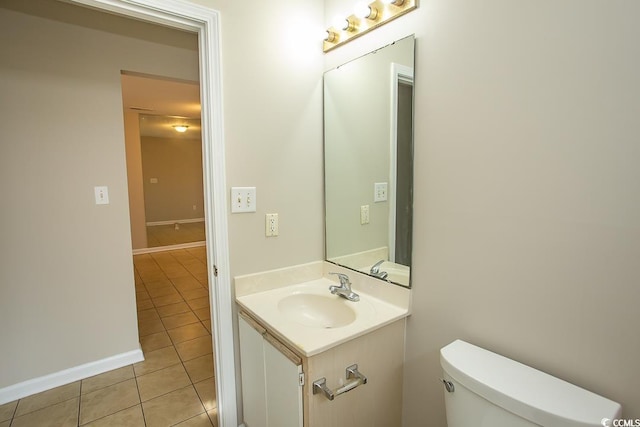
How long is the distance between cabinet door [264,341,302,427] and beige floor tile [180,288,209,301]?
2.53 meters

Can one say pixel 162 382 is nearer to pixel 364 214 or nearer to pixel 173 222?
pixel 364 214

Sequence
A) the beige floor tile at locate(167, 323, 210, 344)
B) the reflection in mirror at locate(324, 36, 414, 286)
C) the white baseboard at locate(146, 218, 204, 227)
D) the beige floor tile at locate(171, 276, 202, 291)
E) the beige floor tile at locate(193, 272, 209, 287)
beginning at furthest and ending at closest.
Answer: the white baseboard at locate(146, 218, 204, 227)
the beige floor tile at locate(193, 272, 209, 287)
the beige floor tile at locate(171, 276, 202, 291)
the beige floor tile at locate(167, 323, 210, 344)
the reflection in mirror at locate(324, 36, 414, 286)

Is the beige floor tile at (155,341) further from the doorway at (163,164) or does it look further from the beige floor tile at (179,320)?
the doorway at (163,164)

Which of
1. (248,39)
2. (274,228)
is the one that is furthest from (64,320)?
(248,39)

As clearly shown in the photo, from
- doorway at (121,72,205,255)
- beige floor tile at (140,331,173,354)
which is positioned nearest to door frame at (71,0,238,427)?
beige floor tile at (140,331,173,354)

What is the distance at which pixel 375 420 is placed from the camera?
4.35 feet

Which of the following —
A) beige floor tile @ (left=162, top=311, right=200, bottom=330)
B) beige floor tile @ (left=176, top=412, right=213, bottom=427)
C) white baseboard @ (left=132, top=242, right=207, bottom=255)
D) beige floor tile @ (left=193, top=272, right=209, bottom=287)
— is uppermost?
white baseboard @ (left=132, top=242, right=207, bottom=255)

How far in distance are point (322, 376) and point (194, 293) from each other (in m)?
2.99

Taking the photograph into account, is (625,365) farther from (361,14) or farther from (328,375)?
(361,14)

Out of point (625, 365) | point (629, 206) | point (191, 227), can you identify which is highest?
point (629, 206)

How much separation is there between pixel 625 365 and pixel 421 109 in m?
1.03

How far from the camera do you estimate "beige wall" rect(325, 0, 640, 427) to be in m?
0.83

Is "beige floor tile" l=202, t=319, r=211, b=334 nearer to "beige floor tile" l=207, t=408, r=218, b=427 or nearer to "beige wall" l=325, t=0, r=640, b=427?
"beige floor tile" l=207, t=408, r=218, b=427

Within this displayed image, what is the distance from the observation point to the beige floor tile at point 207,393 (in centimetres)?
192
